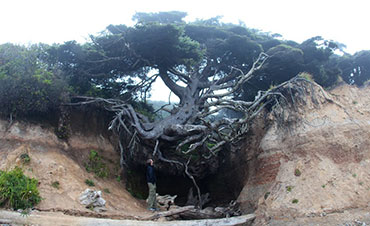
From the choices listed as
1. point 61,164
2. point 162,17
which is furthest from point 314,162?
point 162,17

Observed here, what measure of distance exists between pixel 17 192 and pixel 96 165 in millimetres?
5205

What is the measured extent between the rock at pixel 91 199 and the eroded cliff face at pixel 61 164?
0.23 m

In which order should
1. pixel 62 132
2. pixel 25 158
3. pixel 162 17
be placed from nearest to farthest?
pixel 25 158 < pixel 62 132 < pixel 162 17

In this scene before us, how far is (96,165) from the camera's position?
13578mm

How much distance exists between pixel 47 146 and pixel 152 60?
6509mm

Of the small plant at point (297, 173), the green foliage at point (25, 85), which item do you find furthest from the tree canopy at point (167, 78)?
the small plant at point (297, 173)

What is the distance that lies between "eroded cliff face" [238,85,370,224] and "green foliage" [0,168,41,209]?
7530mm

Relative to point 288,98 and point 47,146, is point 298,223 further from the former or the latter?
point 47,146

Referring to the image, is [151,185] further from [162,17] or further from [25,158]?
[162,17]

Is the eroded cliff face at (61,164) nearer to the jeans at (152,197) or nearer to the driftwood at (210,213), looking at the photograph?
the jeans at (152,197)

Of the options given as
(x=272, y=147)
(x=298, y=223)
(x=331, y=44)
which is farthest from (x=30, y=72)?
(x=331, y=44)

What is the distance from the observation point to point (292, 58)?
15477 millimetres

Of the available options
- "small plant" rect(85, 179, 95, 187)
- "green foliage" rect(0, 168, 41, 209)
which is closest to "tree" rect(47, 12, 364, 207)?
"small plant" rect(85, 179, 95, 187)

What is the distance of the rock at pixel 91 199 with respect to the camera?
401 inches
